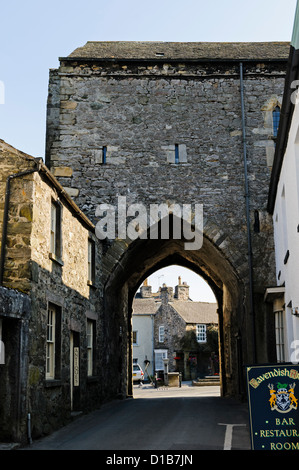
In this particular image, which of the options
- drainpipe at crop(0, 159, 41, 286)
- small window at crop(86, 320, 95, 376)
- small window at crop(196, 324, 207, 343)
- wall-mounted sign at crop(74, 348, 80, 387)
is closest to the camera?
drainpipe at crop(0, 159, 41, 286)

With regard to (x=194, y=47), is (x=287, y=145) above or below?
below

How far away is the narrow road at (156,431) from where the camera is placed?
753 cm

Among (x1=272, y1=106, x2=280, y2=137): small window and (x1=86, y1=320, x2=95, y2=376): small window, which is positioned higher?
(x1=272, y1=106, x2=280, y2=137): small window

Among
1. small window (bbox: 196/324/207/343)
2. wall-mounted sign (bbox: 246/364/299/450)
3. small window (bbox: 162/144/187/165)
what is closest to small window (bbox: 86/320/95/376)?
small window (bbox: 162/144/187/165)

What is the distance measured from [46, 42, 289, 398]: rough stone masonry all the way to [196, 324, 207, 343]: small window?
1027 inches

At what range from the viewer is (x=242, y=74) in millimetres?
15430

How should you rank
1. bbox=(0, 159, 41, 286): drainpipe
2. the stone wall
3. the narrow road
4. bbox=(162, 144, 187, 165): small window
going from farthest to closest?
bbox=(162, 144, 187, 165): small window → bbox=(0, 159, 41, 286): drainpipe → the stone wall → the narrow road

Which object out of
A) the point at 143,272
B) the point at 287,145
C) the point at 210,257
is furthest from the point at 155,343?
the point at 287,145

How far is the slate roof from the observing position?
15.8 m

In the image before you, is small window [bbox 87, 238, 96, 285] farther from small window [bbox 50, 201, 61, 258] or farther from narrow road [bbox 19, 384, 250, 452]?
narrow road [bbox 19, 384, 250, 452]

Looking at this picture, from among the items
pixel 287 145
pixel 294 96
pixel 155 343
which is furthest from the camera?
pixel 155 343
